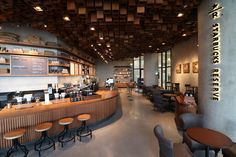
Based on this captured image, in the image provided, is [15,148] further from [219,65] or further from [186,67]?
[186,67]

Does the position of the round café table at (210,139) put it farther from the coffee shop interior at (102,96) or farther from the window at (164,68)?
the window at (164,68)

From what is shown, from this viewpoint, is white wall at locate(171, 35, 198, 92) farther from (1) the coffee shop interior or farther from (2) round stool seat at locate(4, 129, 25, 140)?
(2) round stool seat at locate(4, 129, 25, 140)

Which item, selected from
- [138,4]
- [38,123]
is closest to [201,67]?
[138,4]

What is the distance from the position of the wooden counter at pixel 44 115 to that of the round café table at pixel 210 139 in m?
3.10

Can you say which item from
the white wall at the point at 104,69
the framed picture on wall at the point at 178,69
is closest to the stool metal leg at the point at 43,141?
the framed picture on wall at the point at 178,69

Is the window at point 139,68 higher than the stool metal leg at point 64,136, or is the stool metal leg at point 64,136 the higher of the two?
the window at point 139,68

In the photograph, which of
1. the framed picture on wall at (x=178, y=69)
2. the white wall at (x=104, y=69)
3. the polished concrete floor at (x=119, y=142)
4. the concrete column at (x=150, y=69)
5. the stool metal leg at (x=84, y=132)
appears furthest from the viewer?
the white wall at (x=104, y=69)

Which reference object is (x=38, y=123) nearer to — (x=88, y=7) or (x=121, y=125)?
(x=121, y=125)

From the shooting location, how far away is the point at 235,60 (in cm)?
258

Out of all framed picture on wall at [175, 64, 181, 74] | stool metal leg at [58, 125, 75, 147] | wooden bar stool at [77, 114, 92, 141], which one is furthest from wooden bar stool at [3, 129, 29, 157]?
framed picture on wall at [175, 64, 181, 74]

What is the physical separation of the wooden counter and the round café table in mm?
3095

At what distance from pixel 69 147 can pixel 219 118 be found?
3.50 m

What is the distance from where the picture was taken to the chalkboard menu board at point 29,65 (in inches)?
184

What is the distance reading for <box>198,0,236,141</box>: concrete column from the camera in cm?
261
